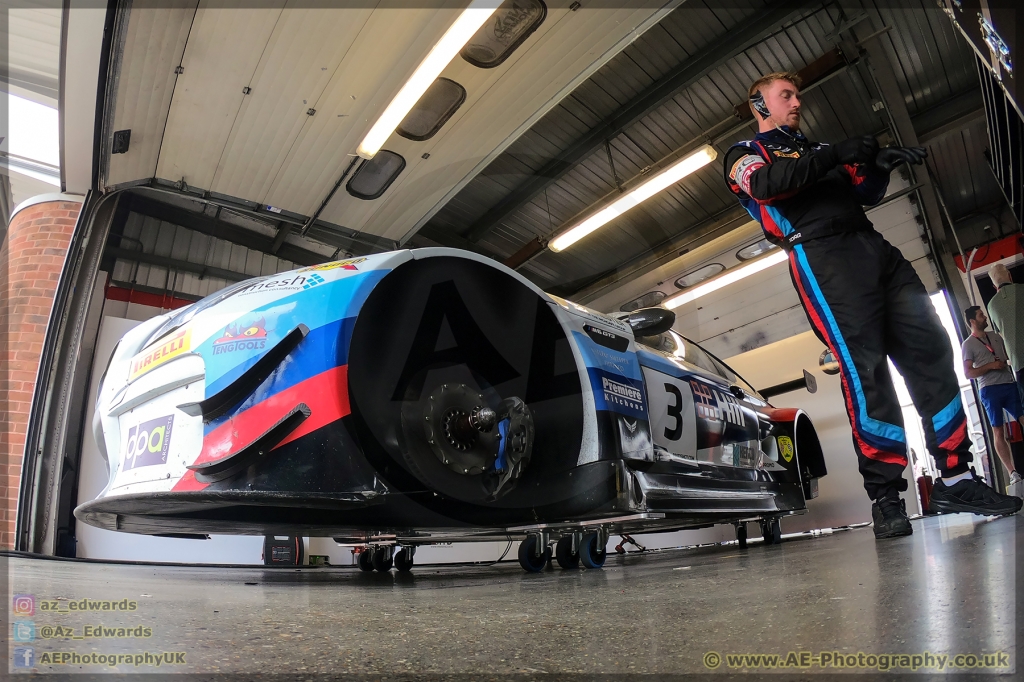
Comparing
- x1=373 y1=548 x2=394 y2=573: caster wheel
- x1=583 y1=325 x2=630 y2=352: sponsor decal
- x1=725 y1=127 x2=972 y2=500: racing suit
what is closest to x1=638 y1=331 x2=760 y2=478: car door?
x1=583 y1=325 x2=630 y2=352: sponsor decal

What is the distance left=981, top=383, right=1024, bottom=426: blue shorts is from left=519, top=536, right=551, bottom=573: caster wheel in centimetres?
401

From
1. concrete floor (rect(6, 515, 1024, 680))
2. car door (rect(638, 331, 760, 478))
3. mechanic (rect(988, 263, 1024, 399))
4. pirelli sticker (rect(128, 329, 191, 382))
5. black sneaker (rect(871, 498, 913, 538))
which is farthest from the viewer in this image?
mechanic (rect(988, 263, 1024, 399))

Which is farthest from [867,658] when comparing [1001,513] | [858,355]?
[1001,513]

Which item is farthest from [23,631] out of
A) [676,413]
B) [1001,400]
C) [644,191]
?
[644,191]

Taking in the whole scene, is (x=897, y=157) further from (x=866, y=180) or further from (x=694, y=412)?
(x=694, y=412)

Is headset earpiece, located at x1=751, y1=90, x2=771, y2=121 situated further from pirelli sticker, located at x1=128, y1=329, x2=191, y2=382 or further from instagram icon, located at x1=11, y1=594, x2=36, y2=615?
instagram icon, located at x1=11, y1=594, x2=36, y2=615

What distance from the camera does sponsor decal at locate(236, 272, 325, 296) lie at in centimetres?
160

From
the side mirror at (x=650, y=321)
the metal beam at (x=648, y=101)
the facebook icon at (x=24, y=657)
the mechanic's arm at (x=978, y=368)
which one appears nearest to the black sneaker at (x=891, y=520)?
the side mirror at (x=650, y=321)

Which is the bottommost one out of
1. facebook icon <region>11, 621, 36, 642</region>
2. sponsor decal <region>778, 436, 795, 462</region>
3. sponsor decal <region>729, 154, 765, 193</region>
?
facebook icon <region>11, 621, 36, 642</region>

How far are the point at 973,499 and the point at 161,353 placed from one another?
2560mm

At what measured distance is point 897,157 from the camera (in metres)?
1.87

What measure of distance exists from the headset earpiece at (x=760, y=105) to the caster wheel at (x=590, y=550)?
1815mm

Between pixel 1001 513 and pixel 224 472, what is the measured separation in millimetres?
2318

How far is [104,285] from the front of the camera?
271 inches
